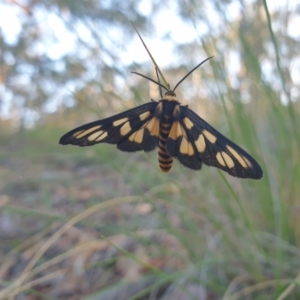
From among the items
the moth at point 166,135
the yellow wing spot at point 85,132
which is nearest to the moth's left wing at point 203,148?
the moth at point 166,135

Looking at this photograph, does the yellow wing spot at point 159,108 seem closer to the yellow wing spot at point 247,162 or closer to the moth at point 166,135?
the moth at point 166,135

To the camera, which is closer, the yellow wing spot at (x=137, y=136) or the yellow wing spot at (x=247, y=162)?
the yellow wing spot at (x=247, y=162)

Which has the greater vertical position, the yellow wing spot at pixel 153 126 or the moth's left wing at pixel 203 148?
the yellow wing spot at pixel 153 126

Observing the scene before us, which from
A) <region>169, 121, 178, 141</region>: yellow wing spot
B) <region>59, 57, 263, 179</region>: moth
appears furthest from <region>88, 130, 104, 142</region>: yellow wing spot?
<region>169, 121, 178, 141</region>: yellow wing spot

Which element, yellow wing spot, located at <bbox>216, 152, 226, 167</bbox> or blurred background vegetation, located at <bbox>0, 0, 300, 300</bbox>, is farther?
blurred background vegetation, located at <bbox>0, 0, 300, 300</bbox>

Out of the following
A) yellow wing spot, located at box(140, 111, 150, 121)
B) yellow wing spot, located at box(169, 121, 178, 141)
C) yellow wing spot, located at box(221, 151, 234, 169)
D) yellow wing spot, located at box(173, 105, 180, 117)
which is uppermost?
yellow wing spot, located at box(140, 111, 150, 121)

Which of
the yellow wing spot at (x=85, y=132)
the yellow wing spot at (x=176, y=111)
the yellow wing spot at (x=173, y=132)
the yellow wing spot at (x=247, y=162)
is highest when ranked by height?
the yellow wing spot at (x=176, y=111)

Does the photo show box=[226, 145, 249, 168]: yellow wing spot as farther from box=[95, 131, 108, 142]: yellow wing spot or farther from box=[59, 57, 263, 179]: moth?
box=[95, 131, 108, 142]: yellow wing spot
